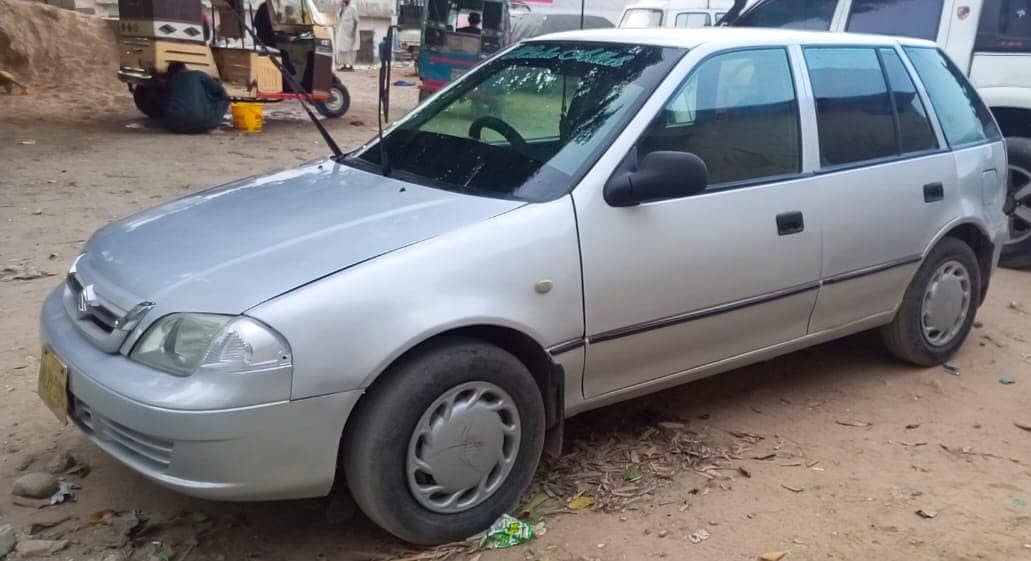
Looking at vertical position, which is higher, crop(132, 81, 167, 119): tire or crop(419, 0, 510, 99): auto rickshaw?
crop(419, 0, 510, 99): auto rickshaw

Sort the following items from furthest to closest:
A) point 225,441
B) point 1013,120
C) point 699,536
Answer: point 1013,120, point 699,536, point 225,441

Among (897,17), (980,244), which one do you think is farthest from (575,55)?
(897,17)

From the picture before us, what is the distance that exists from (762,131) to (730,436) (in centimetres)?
129

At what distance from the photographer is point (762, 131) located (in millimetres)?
3707

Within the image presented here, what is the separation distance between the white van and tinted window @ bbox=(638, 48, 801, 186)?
665 cm

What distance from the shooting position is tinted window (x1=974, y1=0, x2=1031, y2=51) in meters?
6.50

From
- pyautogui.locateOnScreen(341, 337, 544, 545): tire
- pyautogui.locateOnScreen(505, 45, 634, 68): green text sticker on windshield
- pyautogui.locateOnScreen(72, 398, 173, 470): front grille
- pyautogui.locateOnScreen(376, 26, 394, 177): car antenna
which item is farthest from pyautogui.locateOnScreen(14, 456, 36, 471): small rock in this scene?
pyautogui.locateOnScreen(505, 45, 634, 68): green text sticker on windshield

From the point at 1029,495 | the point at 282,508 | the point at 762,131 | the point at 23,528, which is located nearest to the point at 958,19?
the point at 762,131

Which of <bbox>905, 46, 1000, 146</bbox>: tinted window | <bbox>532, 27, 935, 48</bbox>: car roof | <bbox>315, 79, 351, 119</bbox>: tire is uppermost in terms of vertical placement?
A: <bbox>532, 27, 935, 48</bbox>: car roof

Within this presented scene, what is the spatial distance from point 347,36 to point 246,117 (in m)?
11.3

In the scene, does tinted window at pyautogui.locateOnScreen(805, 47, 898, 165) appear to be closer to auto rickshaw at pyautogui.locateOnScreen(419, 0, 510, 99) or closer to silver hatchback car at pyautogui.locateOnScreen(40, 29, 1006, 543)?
silver hatchback car at pyautogui.locateOnScreen(40, 29, 1006, 543)

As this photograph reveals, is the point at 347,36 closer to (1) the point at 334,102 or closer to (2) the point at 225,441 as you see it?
(1) the point at 334,102

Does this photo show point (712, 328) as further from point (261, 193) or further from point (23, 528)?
point (23, 528)

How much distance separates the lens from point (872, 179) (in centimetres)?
400
